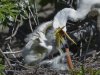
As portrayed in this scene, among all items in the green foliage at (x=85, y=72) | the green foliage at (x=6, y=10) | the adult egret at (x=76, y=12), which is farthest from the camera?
the adult egret at (x=76, y=12)

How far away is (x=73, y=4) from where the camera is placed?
5.00 m

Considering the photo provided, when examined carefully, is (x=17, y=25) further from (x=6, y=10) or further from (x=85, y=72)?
(x=85, y=72)

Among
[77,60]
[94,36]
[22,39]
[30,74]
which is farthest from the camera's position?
[22,39]

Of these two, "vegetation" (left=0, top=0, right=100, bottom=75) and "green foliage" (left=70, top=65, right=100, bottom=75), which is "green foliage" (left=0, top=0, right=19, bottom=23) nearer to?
"vegetation" (left=0, top=0, right=100, bottom=75)

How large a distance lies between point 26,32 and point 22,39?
86 mm

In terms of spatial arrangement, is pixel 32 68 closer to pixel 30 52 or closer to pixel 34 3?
pixel 30 52

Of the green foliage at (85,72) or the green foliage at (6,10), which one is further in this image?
the green foliage at (6,10)

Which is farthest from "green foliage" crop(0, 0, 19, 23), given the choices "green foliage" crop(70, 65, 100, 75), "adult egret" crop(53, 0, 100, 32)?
"green foliage" crop(70, 65, 100, 75)

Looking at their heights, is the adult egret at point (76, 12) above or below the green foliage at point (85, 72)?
above

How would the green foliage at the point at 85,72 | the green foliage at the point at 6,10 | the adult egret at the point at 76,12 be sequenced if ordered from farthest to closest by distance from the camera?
the adult egret at the point at 76,12 < the green foliage at the point at 6,10 < the green foliage at the point at 85,72

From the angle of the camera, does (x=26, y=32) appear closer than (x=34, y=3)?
No

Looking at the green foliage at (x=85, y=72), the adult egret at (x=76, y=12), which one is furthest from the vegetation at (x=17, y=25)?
the adult egret at (x=76, y=12)

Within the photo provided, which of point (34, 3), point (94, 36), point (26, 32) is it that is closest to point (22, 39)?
point (26, 32)

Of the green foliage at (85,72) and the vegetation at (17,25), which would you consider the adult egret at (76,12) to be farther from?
the green foliage at (85,72)
